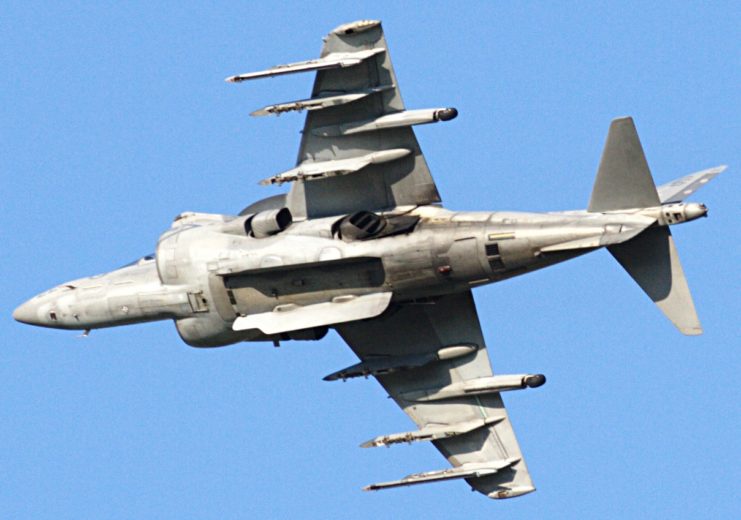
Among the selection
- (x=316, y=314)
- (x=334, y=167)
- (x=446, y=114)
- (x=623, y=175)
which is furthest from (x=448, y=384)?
(x=623, y=175)

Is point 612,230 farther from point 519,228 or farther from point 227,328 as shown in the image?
point 227,328

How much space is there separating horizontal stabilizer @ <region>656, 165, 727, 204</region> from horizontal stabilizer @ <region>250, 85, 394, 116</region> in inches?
217

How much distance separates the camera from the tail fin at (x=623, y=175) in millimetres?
36906

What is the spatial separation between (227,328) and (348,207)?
349 centimetres

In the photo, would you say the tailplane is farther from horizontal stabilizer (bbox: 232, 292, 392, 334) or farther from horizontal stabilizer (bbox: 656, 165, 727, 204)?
horizontal stabilizer (bbox: 232, 292, 392, 334)

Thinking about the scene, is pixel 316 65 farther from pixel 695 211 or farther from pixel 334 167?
pixel 695 211

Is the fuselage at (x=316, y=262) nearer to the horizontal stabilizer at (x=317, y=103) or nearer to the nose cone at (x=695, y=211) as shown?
the nose cone at (x=695, y=211)

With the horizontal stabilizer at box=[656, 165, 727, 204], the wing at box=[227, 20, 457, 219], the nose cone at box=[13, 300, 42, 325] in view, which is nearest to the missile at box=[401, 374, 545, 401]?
the wing at box=[227, 20, 457, 219]

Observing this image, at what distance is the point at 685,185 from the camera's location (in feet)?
127

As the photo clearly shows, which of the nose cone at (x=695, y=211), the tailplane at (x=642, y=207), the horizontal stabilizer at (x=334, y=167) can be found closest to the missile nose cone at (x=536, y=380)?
the tailplane at (x=642, y=207)

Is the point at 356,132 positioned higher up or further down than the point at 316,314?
higher up

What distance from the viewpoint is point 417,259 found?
38688 millimetres

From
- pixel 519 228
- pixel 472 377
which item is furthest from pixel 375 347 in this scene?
pixel 519 228

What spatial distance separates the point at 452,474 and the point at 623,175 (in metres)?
7.48
